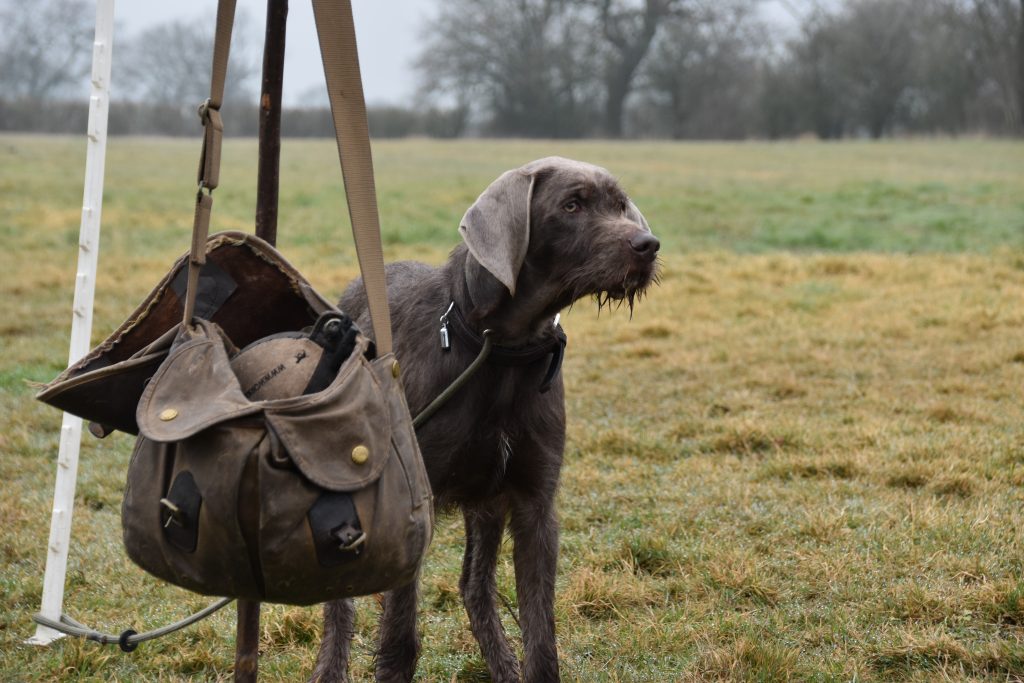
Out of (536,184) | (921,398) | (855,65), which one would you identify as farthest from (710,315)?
(855,65)

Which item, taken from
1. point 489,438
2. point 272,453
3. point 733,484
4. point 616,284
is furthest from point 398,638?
point 733,484

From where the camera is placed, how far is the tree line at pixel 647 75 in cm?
4894

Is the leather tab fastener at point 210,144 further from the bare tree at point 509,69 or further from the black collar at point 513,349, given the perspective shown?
the bare tree at point 509,69

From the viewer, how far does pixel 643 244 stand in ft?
10.9

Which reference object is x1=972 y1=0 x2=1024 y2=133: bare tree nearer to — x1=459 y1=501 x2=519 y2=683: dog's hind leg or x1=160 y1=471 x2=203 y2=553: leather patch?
x1=459 y1=501 x2=519 y2=683: dog's hind leg

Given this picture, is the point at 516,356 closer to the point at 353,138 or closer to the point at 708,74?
the point at 353,138

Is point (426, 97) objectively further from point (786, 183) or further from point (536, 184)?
point (536, 184)

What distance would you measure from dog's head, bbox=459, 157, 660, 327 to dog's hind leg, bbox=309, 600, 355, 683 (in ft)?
3.71

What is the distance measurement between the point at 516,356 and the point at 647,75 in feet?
185

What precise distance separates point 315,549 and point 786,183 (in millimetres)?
22340

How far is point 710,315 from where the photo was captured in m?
10.1

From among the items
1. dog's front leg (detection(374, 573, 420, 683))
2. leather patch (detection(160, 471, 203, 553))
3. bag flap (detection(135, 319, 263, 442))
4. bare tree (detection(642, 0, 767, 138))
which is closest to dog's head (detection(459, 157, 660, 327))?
dog's front leg (detection(374, 573, 420, 683))

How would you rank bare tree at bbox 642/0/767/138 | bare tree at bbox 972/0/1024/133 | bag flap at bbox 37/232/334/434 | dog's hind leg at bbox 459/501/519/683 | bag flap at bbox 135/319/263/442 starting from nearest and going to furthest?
1. bag flap at bbox 135/319/263/442
2. bag flap at bbox 37/232/334/434
3. dog's hind leg at bbox 459/501/519/683
4. bare tree at bbox 972/0/1024/133
5. bare tree at bbox 642/0/767/138

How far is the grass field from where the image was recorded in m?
3.78
